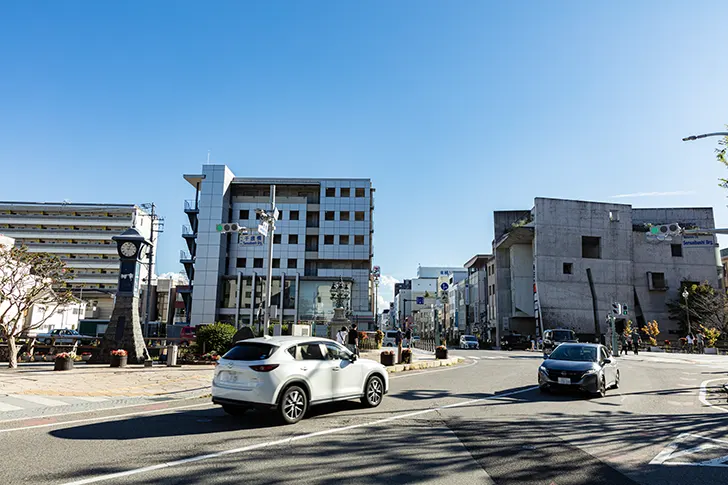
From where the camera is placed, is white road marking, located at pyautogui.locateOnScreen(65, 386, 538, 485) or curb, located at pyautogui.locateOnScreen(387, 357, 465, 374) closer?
white road marking, located at pyautogui.locateOnScreen(65, 386, 538, 485)

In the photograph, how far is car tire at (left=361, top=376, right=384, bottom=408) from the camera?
10797 millimetres

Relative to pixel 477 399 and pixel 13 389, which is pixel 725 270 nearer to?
pixel 477 399

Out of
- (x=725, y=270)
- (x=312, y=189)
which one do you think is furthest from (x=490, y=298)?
(x=725, y=270)

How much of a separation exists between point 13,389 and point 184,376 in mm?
4764

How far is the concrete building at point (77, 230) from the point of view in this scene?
8688 cm

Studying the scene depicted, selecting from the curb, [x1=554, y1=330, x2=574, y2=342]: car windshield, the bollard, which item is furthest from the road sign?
[x1=554, y1=330, x2=574, y2=342]: car windshield

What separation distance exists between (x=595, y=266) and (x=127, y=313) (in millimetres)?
55643

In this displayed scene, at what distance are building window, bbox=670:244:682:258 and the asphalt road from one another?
60.9 meters

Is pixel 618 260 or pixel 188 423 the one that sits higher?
pixel 618 260

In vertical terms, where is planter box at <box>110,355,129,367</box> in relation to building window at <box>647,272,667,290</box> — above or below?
below

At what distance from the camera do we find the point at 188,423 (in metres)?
9.00

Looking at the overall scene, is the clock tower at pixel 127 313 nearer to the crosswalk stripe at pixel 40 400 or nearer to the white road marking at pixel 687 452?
the crosswalk stripe at pixel 40 400

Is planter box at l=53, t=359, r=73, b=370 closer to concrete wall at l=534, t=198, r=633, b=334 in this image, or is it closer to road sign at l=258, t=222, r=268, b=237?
road sign at l=258, t=222, r=268, b=237

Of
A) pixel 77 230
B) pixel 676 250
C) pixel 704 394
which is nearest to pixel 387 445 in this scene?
pixel 704 394
